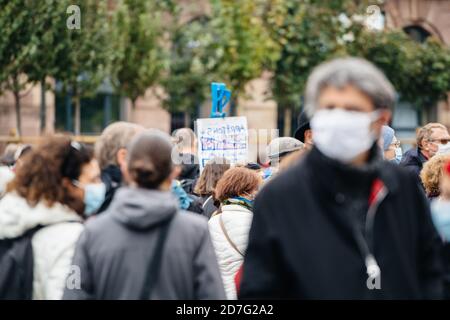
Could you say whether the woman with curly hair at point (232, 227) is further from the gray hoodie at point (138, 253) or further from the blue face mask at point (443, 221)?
the gray hoodie at point (138, 253)

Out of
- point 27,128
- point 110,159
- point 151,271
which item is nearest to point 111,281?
point 151,271

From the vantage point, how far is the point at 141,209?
4773 mm

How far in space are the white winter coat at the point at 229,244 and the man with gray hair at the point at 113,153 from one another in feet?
4.51

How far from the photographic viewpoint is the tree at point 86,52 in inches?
887

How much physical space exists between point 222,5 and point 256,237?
2092 centimetres

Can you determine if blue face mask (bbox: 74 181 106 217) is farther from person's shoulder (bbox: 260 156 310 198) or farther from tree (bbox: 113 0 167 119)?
tree (bbox: 113 0 167 119)

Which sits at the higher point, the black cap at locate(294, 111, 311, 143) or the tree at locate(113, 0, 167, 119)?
the tree at locate(113, 0, 167, 119)

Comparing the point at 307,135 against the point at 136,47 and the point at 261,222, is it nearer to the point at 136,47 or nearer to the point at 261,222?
the point at 261,222

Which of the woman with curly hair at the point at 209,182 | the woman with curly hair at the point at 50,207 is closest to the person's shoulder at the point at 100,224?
the woman with curly hair at the point at 50,207

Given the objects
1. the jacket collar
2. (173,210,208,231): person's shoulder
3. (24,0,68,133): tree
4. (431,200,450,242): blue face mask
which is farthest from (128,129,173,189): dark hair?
(24,0,68,133): tree

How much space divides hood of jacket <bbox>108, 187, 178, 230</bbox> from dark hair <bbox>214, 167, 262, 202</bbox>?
287cm

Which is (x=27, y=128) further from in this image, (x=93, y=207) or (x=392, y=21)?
(x=93, y=207)

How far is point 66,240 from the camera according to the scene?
5402 millimetres

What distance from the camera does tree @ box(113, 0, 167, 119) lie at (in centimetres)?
2417
